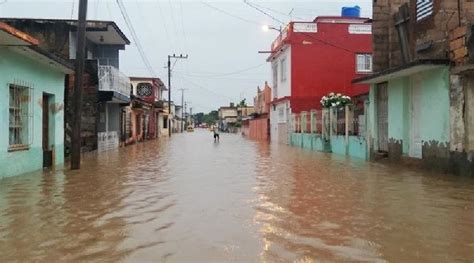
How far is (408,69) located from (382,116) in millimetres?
4410

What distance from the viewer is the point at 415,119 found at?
16.4m

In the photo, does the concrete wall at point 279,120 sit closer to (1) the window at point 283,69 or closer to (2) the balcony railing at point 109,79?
(1) the window at point 283,69

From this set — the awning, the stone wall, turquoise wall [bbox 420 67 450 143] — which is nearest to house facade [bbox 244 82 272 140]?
the stone wall

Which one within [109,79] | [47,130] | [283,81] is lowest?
[47,130]

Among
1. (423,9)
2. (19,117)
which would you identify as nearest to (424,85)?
(423,9)

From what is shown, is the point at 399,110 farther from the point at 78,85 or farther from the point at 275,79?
the point at 275,79

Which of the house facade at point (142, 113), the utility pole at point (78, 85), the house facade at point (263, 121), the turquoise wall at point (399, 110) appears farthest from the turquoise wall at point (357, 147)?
the house facade at point (263, 121)

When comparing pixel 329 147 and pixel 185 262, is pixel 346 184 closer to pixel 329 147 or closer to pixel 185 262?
pixel 185 262

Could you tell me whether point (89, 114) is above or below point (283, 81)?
below

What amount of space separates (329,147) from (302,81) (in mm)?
11210

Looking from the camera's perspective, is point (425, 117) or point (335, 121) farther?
Answer: point (335, 121)

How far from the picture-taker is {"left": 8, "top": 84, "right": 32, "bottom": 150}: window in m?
13.5

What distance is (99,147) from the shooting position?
2658 cm

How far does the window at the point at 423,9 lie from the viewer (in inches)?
642
